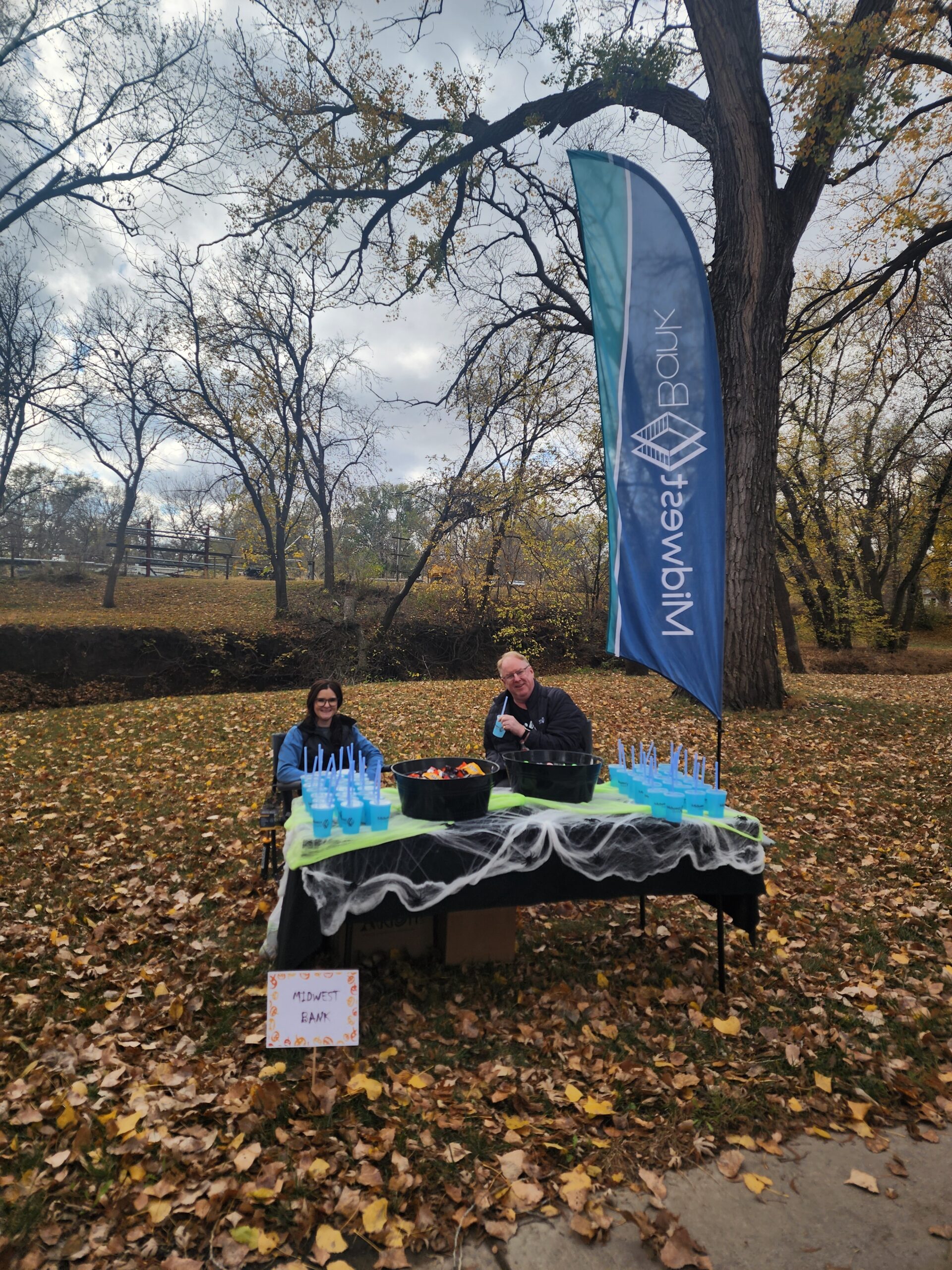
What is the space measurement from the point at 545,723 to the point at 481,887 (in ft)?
4.89

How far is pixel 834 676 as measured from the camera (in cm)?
1603

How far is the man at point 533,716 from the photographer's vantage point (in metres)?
4.38

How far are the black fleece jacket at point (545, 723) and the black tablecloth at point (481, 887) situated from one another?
1.12 m

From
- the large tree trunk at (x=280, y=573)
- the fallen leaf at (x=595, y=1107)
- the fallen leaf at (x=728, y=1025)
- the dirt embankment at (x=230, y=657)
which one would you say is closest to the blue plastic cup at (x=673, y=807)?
the fallen leaf at (x=728, y=1025)

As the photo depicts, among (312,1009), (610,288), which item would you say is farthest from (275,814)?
(610,288)

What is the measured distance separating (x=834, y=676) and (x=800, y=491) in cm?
894

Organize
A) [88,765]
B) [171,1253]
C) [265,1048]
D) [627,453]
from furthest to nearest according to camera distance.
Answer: [88,765] → [627,453] → [265,1048] → [171,1253]

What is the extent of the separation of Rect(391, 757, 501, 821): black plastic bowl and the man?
1.11 metres

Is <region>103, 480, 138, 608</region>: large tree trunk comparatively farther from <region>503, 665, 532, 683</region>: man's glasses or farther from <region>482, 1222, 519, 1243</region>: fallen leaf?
<region>482, 1222, 519, 1243</region>: fallen leaf

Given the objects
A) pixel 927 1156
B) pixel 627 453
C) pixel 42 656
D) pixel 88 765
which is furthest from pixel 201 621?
pixel 927 1156

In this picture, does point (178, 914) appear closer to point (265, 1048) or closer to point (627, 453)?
point (265, 1048)

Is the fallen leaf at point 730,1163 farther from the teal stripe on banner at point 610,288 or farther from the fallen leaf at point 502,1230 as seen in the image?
the teal stripe on banner at point 610,288

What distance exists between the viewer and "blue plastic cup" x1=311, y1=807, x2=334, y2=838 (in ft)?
9.78

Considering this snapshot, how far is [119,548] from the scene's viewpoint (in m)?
21.8
